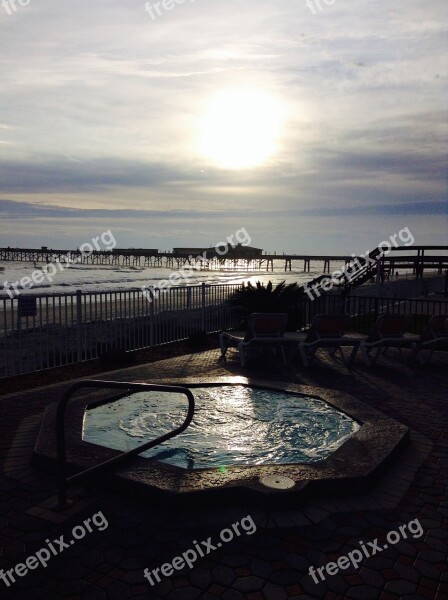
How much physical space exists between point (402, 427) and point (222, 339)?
19.6 feet

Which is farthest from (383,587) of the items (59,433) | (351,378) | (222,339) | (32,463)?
(222,339)

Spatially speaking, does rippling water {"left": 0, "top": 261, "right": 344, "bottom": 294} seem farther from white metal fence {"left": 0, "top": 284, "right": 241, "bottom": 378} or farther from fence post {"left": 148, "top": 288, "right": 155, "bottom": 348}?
fence post {"left": 148, "top": 288, "right": 155, "bottom": 348}

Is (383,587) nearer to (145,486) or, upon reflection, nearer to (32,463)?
(145,486)

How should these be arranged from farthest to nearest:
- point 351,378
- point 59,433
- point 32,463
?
point 351,378 → point 32,463 → point 59,433

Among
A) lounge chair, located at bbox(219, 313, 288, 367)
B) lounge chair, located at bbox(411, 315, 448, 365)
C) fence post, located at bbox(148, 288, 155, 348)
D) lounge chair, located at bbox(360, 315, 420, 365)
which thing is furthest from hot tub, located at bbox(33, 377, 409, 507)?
fence post, located at bbox(148, 288, 155, 348)

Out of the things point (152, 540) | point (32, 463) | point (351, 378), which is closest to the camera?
point (152, 540)

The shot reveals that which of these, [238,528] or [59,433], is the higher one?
[59,433]

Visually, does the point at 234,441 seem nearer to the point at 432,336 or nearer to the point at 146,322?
the point at 432,336

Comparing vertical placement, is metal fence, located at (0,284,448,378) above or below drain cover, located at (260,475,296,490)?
above

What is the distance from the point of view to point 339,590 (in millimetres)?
3100

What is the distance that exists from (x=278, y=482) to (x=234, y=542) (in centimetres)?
75

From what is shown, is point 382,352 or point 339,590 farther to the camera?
point 382,352

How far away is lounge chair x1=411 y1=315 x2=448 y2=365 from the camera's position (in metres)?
10.2

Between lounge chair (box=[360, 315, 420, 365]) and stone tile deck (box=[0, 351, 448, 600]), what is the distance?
16.3ft
